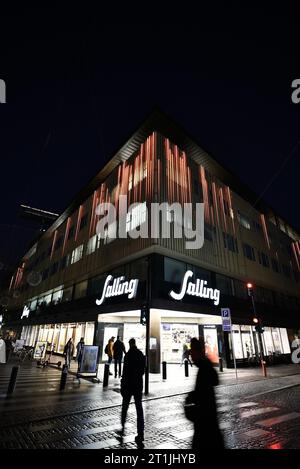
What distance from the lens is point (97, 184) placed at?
29844 mm

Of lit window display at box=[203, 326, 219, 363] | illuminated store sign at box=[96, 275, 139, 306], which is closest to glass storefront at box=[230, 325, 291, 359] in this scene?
lit window display at box=[203, 326, 219, 363]

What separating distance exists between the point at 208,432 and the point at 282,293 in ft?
113

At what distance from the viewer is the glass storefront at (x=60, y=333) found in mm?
23164

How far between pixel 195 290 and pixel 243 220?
1409 cm

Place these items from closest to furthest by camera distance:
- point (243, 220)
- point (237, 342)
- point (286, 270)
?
point (237, 342), point (243, 220), point (286, 270)

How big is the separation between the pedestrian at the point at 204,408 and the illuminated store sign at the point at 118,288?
13727 millimetres

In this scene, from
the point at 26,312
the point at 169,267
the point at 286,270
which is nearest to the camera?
the point at 169,267

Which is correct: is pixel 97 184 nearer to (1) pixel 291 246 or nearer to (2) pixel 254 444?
(2) pixel 254 444

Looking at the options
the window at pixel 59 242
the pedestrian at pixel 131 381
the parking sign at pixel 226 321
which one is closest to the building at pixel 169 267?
the window at pixel 59 242

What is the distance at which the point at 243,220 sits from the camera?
2977 cm

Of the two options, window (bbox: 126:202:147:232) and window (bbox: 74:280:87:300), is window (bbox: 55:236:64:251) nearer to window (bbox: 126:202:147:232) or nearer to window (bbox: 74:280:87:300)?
window (bbox: 74:280:87:300)

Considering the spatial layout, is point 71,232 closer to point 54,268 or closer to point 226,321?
point 54,268

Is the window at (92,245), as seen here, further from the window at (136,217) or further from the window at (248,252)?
the window at (248,252)

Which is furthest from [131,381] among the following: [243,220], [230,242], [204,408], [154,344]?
[243,220]
